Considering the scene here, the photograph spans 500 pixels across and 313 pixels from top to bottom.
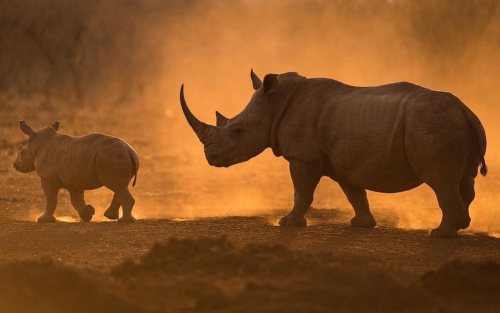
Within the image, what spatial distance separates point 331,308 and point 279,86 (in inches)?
200

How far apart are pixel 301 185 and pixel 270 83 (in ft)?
3.33

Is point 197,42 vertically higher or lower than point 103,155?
higher

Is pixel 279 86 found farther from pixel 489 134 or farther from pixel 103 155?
pixel 489 134

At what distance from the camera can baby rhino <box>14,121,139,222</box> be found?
1211 centimetres

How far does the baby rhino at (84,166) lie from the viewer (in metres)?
12.1

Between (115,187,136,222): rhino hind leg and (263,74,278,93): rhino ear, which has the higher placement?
(263,74,278,93): rhino ear

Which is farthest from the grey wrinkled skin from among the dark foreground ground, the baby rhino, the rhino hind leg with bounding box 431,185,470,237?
the baby rhino

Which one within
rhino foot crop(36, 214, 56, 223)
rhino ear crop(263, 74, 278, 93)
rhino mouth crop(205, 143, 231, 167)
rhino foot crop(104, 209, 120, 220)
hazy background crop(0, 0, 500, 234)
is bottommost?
rhino foot crop(36, 214, 56, 223)

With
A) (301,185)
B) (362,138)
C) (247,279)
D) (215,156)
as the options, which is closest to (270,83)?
(215,156)

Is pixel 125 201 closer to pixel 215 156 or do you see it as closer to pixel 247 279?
pixel 215 156

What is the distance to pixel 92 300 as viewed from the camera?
263 inches

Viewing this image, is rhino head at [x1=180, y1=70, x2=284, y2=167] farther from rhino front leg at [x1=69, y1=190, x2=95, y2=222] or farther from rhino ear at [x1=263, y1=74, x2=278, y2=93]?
rhino front leg at [x1=69, y1=190, x2=95, y2=222]

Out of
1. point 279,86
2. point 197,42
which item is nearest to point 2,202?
point 279,86

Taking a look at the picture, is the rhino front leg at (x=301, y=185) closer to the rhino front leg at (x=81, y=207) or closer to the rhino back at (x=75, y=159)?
the rhino back at (x=75, y=159)
